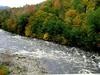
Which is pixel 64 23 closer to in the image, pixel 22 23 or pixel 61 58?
pixel 22 23

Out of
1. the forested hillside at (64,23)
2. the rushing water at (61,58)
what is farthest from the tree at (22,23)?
the rushing water at (61,58)

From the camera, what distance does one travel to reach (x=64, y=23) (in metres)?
84.1

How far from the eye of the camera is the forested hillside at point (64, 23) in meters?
70.0

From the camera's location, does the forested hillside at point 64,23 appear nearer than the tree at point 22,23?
Yes

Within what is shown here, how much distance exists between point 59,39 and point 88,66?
2888cm

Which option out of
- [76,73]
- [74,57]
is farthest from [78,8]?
[76,73]

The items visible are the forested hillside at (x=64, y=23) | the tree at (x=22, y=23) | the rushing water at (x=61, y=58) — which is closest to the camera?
the rushing water at (x=61, y=58)

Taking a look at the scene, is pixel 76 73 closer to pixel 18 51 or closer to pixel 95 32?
pixel 18 51

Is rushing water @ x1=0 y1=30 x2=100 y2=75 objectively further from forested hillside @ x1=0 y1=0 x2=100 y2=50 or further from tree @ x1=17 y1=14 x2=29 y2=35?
tree @ x1=17 y1=14 x2=29 y2=35

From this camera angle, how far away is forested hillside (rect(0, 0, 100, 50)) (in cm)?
7000

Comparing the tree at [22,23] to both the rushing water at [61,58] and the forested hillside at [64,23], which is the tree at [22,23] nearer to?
the forested hillside at [64,23]

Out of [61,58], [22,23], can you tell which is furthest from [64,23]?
[61,58]

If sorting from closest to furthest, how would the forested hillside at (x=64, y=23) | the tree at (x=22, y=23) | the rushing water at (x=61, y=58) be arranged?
the rushing water at (x=61, y=58)
the forested hillside at (x=64, y=23)
the tree at (x=22, y=23)

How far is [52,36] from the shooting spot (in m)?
82.5
